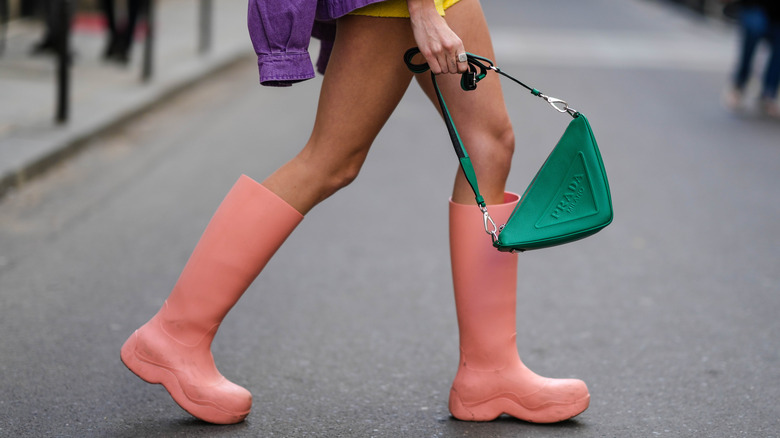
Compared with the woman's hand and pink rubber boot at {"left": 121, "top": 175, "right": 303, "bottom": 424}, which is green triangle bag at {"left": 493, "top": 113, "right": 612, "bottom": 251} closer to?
the woman's hand

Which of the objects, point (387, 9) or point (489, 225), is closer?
point (387, 9)

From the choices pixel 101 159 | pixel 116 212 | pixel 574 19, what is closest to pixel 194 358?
pixel 116 212

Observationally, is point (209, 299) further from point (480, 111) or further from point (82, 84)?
point (82, 84)

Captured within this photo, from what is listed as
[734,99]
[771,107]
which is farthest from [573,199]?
[734,99]

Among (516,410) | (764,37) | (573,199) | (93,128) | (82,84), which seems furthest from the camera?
(764,37)

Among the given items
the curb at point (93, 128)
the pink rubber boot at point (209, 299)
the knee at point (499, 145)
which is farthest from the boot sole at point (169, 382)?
the curb at point (93, 128)

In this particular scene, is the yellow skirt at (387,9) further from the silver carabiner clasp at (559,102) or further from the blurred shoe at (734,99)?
the blurred shoe at (734,99)

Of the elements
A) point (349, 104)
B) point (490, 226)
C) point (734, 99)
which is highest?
point (349, 104)

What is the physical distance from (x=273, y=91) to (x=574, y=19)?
11.3 m

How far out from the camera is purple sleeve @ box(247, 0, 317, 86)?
1897 mm

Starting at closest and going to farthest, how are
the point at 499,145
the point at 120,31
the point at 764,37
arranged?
the point at 499,145, the point at 764,37, the point at 120,31

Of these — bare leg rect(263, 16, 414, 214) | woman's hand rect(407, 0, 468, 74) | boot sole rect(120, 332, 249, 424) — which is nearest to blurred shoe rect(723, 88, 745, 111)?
bare leg rect(263, 16, 414, 214)

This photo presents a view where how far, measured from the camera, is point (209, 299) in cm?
209

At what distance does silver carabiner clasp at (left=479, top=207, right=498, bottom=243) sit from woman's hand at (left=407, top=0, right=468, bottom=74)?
35 cm
